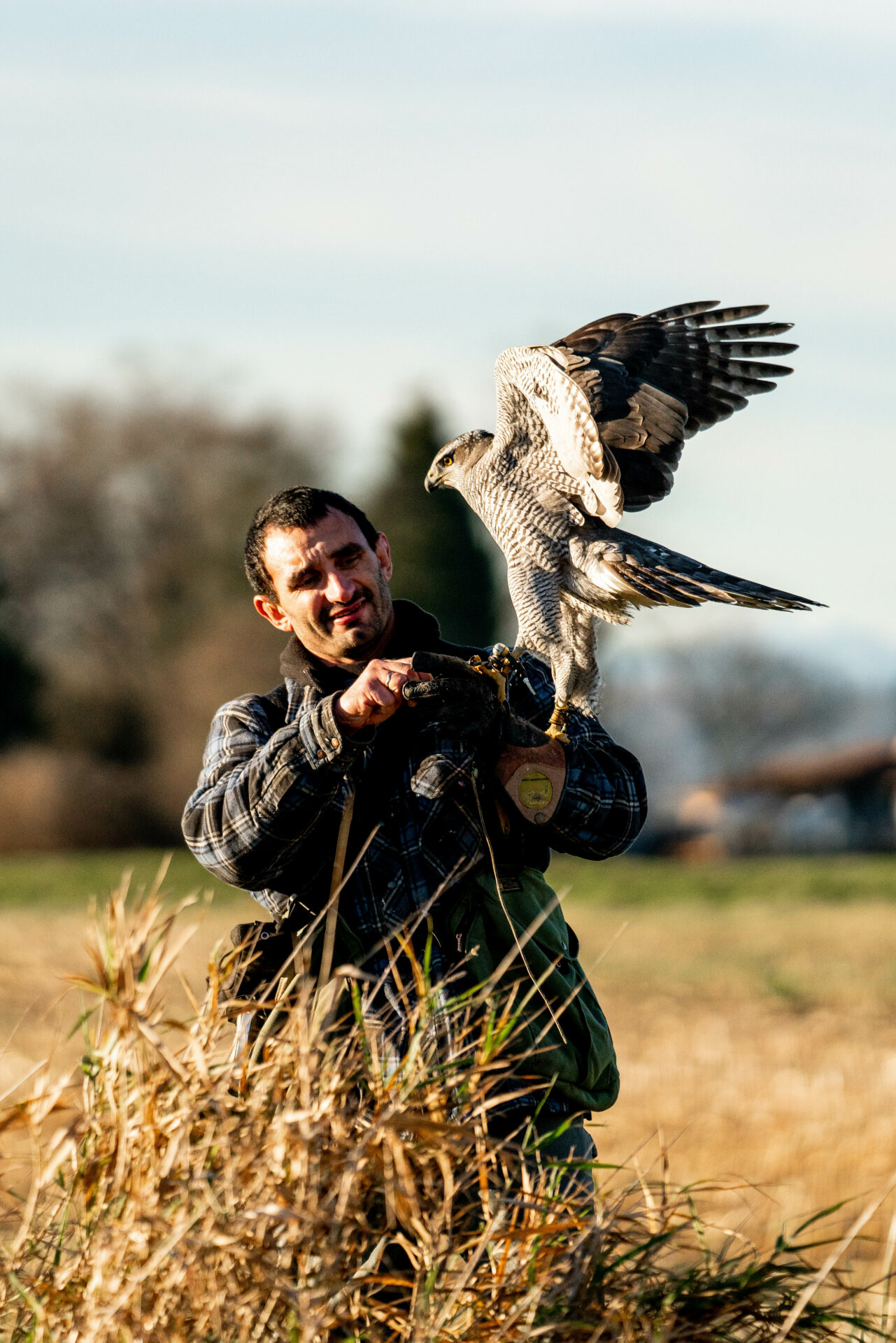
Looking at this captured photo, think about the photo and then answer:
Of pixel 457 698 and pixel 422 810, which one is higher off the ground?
pixel 457 698

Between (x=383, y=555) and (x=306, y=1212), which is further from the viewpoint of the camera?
(x=383, y=555)

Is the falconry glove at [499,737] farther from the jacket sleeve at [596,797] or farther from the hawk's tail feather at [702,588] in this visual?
the hawk's tail feather at [702,588]

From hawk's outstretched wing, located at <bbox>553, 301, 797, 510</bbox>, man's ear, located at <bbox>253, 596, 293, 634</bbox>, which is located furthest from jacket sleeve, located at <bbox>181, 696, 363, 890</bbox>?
hawk's outstretched wing, located at <bbox>553, 301, 797, 510</bbox>

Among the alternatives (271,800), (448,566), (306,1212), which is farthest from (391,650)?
(448,566)

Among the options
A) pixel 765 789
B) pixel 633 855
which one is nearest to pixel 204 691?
pixel 633 855

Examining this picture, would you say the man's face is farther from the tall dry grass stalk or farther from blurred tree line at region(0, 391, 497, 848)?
blurred tree line at region(0, 391, 497, 848)

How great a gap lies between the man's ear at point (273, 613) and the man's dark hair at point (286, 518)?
13 mm

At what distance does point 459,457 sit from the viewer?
3.53 metres

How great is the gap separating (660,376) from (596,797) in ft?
3.45

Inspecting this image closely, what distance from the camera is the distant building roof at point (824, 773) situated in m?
43.5

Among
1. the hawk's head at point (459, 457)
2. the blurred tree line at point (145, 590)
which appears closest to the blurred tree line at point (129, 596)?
the blurred tree line at point (145, 590)

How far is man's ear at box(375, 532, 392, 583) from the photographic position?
9.59 feet

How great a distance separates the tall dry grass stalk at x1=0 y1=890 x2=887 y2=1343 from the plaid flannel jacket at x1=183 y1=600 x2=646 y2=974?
29 centimetres

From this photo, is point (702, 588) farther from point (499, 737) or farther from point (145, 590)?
point (145, 590)
